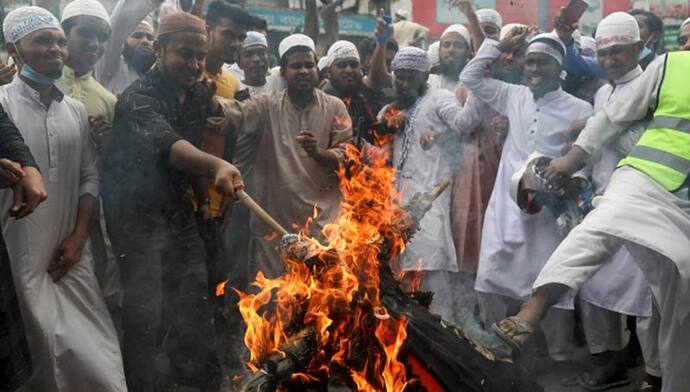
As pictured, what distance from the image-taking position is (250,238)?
240 inches

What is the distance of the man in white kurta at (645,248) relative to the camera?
13.2ft

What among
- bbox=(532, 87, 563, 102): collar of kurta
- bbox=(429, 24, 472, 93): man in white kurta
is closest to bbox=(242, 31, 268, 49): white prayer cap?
bbox=(429, 24, 472, 93): man in white kurta

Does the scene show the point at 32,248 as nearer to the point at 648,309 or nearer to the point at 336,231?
the point at 336,231

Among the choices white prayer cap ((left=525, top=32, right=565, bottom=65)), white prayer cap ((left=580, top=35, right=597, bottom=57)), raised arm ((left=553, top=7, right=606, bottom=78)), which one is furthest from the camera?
white prayer cap ((left=580, top=35, right=597, bottom=57))

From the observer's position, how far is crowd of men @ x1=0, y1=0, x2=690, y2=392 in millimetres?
4367

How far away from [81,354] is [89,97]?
1.79 metres

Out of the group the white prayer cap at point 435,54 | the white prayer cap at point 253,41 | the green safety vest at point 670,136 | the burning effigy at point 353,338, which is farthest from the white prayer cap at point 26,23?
the white prayer cap at point 435,54

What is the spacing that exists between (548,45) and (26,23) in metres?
3.66

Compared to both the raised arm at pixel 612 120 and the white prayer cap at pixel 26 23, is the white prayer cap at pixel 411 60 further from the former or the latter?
the white prayer cap at pixel 26 23

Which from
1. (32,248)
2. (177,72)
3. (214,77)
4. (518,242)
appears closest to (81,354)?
(32,248)

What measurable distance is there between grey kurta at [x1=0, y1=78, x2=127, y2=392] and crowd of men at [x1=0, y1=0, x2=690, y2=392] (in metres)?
0.01

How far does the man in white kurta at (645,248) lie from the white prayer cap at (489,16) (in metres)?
3.39

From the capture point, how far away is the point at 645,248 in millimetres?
4320

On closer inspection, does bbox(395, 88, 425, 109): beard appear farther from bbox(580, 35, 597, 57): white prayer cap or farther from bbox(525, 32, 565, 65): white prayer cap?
bbox(580, 35, 597, 57): white prayer cap
